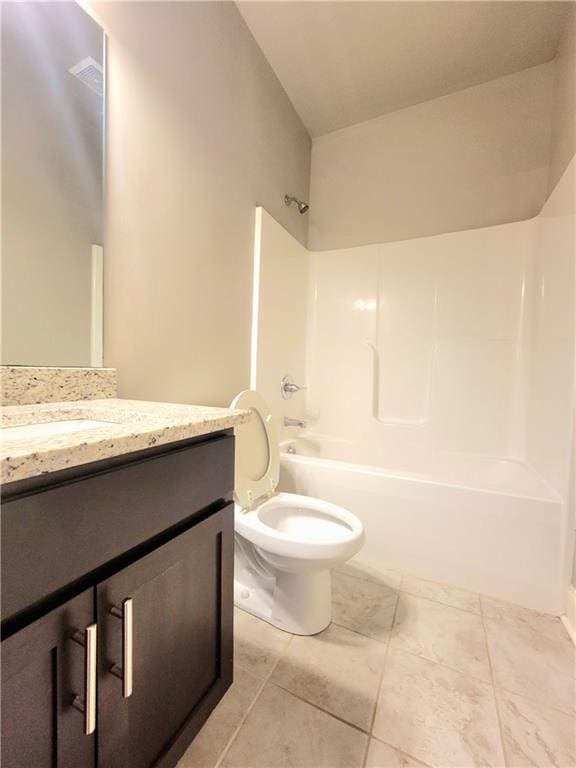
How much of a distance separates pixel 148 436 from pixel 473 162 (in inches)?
98.1

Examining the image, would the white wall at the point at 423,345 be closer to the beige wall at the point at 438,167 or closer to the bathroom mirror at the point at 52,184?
the beige wall at the point at 438,167

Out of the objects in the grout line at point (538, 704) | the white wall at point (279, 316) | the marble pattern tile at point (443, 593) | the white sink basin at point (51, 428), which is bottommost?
the marble pattern tile at point (443, 593)

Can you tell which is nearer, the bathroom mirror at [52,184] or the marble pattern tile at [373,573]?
the bathroom mirror at [52,184]

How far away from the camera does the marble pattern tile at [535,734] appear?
821 millimetres

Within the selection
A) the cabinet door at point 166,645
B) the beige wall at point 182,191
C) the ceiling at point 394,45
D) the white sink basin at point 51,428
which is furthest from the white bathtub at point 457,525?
the ceiling at point 394,45

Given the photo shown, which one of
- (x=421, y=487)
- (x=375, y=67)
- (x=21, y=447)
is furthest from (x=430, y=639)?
(x=375, y=67)

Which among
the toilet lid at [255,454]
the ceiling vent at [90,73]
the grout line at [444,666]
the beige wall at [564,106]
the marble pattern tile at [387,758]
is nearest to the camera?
the marble pattern tile at [387,758]

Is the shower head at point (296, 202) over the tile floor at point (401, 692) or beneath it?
over

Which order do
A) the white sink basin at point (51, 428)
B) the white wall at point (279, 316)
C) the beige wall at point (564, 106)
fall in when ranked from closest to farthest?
the white sink basin at point (51, 428)
the beige wall at point (564, 106)
the white wall at point (279, 316)

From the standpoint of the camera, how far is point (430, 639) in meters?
1.19

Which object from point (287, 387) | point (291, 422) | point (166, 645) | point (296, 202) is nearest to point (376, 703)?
point (166, 645)

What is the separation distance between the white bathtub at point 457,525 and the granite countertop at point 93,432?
3.55 ft

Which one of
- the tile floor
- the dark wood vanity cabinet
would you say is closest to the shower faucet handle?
the tile floor

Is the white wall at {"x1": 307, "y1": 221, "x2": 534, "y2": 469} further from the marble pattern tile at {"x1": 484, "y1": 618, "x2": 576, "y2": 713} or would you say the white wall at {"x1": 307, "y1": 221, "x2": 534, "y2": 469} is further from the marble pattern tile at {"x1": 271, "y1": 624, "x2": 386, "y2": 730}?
the marble pattern tile at {"x1": 271, "y1": 624, "x2": 386, "y2": 730}
